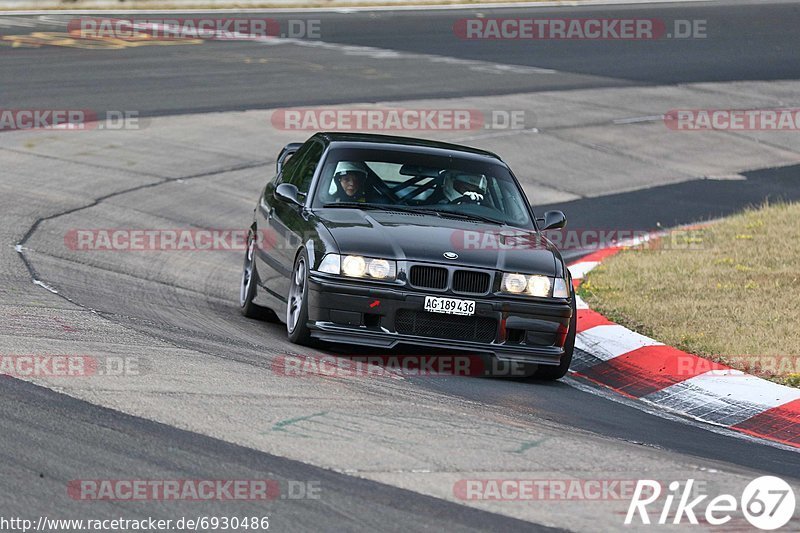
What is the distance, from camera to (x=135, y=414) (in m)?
6.48

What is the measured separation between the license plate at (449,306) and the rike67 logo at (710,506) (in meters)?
2.92

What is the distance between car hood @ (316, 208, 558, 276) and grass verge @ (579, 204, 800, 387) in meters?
1.45

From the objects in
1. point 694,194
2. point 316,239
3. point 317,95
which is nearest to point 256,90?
point 317,95

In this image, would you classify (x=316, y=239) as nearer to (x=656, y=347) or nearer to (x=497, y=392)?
(x=497, y=392)

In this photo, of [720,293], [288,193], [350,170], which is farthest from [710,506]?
[720,293]

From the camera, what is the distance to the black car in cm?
880

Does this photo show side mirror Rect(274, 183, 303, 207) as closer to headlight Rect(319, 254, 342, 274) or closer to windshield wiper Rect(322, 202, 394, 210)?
windshield wiper Rect(322, 202, 394, 210)

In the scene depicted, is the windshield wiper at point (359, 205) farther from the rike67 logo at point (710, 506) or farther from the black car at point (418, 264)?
the rike67 logo at point (710, 506)

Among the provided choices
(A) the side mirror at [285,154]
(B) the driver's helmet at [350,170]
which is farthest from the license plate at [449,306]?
(A) the side mirror at [285,154]

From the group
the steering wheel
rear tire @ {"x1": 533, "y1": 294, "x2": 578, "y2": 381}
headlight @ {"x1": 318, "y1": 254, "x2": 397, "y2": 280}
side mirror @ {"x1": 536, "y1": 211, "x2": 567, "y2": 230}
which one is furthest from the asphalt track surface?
the steering wheel

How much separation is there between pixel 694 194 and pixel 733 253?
17.0 feet

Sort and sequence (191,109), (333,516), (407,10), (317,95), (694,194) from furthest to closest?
(407,10)
(317,95)
(191,109)
(694,194)
(333,516)

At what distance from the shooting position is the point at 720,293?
1155cm

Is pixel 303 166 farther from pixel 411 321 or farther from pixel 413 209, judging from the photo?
pixel 411 321
